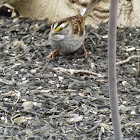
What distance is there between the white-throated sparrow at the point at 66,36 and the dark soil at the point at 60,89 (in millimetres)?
158

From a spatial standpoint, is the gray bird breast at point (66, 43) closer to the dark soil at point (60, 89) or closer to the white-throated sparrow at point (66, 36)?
the white-throated sparrow at point (66, 36)

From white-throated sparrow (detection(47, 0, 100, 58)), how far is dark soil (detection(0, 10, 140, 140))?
158 millimetres

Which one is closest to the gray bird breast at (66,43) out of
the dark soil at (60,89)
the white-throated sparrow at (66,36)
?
the white-throated sparrow at (66,36)

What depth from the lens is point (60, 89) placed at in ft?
15.1

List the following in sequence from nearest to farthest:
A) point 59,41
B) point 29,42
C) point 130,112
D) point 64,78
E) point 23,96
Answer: point 130,112, point 23,96, point 64,78, point 59,41, point 29,42

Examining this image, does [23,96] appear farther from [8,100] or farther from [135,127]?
[135,127]

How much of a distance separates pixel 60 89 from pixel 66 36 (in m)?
1.31

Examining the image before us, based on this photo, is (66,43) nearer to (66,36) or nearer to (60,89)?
(66,36)

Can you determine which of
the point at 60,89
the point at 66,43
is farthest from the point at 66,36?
the point at 60,89

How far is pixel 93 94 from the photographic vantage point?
4457mm

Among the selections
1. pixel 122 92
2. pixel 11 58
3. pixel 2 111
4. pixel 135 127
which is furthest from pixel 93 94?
pixel 11 58

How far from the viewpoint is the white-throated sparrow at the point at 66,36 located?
554 cm

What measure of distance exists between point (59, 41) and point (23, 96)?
1.46 m

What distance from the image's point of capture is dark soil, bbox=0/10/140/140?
377 centimetres
